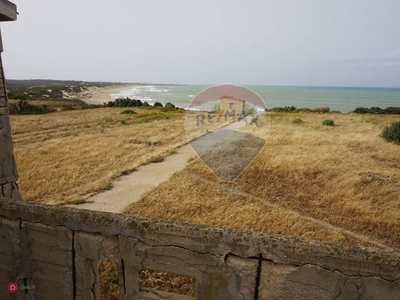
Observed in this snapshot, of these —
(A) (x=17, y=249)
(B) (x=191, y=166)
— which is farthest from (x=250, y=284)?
(B) (x=191, y=166)

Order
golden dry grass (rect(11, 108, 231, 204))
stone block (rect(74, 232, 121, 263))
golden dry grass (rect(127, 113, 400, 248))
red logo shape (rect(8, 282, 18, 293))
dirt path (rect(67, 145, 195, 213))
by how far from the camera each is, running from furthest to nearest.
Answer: golden dry grass (rect(11, 108, 231, 204)) < dirt path (rect(67, 145, 195, 213)) < golden dry grass (rect(127, 113, 400, 248)) < red logo shape (rect(8, 282, 18, 293)) < stone block (rect(74, 232, 121, 263))

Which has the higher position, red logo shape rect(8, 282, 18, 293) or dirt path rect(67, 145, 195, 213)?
red logo shape rect(8, 282, 18, 293)

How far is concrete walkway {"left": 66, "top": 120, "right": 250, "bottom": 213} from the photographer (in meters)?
8.16

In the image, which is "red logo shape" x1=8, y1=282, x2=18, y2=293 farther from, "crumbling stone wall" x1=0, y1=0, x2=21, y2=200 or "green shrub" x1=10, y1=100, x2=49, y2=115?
"green shrub" x1=10, y1=100, x2=49, y2=115

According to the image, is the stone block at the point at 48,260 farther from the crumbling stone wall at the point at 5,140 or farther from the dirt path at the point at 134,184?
the dirt path at the point at 134,184

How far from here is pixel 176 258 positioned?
96.9 inches

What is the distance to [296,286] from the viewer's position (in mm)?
2275

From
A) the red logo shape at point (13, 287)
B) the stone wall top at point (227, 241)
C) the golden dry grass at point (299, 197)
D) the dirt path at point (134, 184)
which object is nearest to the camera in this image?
the stone wall top at point (227, 241)

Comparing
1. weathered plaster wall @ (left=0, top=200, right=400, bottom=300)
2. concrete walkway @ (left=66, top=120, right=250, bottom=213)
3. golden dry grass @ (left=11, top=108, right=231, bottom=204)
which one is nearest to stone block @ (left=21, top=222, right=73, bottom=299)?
weathered plaster wall @ (left=0, top=200, right=400, bottom=300)

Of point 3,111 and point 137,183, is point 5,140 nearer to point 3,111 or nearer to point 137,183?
point 3,111

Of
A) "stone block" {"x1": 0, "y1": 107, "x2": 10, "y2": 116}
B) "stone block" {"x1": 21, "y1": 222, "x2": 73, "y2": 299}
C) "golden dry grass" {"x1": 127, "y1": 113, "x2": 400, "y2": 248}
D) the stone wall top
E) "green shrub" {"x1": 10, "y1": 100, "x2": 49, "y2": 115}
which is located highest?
"stone block" {"x1": 0, "y1": 107, "x2": 10, "y2": 116}

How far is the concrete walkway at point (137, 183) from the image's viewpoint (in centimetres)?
816

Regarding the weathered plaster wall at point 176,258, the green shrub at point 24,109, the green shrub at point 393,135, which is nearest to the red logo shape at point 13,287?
the weathered plaster wall at point 176,258

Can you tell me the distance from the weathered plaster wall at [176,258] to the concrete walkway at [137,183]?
4824 mm
